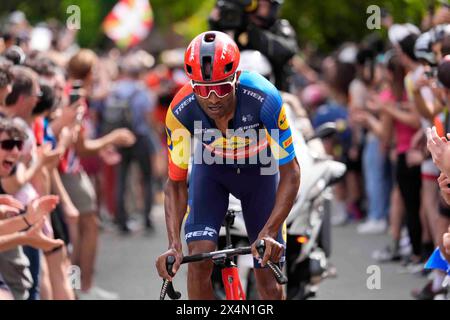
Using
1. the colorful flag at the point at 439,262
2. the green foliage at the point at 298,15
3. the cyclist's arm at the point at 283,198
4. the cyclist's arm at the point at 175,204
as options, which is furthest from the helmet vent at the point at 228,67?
the green foliage at the point at 298,15

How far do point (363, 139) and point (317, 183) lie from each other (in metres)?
6.03

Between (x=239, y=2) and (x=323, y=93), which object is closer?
(x=239, y=2)

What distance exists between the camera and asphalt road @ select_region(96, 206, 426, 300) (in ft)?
30.2

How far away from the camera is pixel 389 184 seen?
13.1m

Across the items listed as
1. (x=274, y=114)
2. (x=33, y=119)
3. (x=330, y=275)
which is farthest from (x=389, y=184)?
(x=274, y=114)

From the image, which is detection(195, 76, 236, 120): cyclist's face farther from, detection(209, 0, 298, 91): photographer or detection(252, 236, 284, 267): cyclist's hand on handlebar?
detection(209, 0, 298, 91): photographer

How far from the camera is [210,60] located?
18.5ft

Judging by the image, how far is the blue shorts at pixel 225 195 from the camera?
6.27 m

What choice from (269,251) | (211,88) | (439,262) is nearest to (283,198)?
(269,251)

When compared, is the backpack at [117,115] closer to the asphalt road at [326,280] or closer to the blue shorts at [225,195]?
the asphalt road at [326,280]

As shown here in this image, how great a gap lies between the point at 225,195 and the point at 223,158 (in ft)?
0.81

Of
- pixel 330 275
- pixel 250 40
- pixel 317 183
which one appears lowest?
pixel 330 275

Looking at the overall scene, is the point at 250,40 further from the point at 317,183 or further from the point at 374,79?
the point at 374,79

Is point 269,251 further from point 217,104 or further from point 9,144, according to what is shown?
point 9,144
